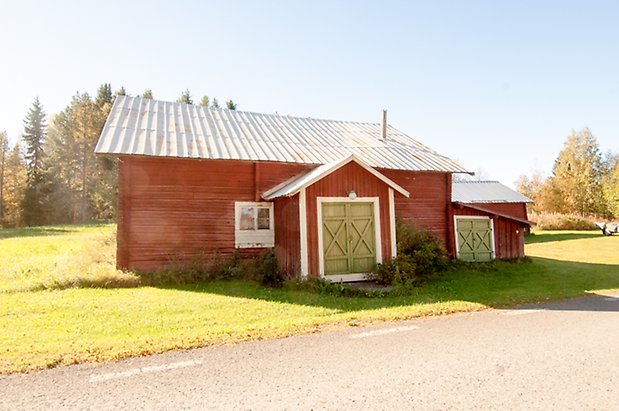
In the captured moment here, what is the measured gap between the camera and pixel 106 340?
239 inches

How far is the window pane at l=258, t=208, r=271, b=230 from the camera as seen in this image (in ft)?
44.4

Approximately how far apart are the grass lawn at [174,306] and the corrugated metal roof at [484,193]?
14551 millimetres

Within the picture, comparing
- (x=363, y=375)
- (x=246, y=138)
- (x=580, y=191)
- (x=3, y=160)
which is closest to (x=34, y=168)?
(x=3, y=160)

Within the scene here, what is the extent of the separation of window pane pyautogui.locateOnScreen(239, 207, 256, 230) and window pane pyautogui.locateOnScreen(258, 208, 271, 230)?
0.75 feet

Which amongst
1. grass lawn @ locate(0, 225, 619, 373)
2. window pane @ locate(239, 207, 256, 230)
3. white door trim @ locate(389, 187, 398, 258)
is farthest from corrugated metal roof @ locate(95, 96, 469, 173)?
grass lawn @ locate(0, 225, 619, 373)

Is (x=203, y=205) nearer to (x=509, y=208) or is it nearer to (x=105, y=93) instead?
(x=509, y=208)

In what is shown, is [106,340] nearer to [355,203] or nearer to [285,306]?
[285,306]

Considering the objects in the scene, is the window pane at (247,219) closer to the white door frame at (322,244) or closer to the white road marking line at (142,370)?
the white door frame at (322,244)

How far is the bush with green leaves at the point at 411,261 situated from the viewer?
36.7 ft

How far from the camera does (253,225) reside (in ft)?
44.0

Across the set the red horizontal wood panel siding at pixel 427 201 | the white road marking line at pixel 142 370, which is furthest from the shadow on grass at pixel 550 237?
the white road marking line at pixel 142 370

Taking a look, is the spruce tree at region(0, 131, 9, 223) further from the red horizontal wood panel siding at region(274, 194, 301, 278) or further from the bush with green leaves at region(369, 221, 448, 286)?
the bush with green leaves at region(369, 221, 448, 286)

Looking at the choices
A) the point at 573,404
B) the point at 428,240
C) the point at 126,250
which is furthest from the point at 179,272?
the point at 573,404

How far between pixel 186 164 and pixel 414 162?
9.27 m
